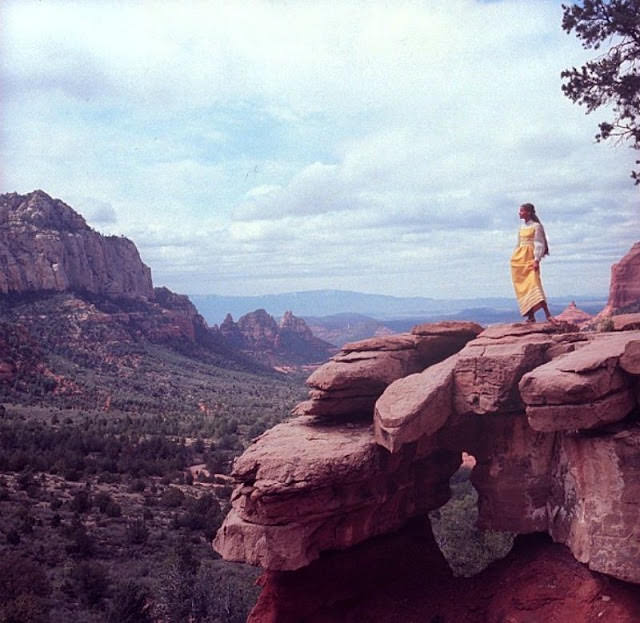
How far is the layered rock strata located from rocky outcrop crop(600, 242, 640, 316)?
6364 cm

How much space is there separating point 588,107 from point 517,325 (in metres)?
7.71

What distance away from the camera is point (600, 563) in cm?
959

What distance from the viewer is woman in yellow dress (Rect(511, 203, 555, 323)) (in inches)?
529

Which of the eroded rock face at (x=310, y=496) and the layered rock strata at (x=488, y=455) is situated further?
the eroded rock face at (x=310, y=496)

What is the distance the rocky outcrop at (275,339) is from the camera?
126188mm

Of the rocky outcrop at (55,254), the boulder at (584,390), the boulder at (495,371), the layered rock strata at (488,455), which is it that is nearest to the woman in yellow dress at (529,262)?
the layered rock strata at (488,455)

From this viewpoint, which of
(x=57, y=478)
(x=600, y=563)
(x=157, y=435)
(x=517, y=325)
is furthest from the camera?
(x=157, y=435)

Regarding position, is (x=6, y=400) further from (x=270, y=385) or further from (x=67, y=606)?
(x=270, y=385)

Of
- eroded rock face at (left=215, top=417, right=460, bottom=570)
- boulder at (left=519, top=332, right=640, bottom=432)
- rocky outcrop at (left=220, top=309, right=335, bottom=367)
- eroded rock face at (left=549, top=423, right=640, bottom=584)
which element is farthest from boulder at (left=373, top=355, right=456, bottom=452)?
rocky outcrop at (left=220, top=309, right=335, bottom=367)

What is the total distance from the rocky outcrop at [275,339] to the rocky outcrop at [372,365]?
106 meters

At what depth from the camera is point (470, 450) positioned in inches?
496

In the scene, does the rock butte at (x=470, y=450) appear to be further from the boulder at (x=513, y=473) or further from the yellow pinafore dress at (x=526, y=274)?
the yellow pinafore dress at (x=526, y=274)

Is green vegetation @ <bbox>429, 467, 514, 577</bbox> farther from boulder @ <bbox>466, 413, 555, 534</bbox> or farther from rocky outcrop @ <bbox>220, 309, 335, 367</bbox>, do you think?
rocky outcrop @ <bbox>220, 309, 335, 367</bbox>

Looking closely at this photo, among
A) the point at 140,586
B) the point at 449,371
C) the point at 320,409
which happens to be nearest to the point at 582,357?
the point at 449,371
